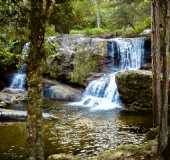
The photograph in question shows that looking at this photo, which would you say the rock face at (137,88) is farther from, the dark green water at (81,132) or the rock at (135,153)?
the rock at (135,153)

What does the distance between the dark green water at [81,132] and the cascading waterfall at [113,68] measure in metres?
3.07

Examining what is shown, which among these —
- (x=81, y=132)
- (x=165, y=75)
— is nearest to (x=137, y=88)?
(x=81, y=132)

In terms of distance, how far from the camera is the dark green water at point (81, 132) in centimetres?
1512

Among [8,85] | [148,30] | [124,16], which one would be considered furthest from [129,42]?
[124,16]

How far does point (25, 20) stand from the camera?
10.3 metres

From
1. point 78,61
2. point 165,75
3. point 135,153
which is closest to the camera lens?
point 165,75

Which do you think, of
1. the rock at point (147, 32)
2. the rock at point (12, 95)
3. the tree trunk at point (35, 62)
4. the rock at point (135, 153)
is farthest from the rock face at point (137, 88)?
the tree trunk at point (35, 62)

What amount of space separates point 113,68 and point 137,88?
7478 millimetres

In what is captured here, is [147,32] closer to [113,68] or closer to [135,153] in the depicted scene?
[113,68]

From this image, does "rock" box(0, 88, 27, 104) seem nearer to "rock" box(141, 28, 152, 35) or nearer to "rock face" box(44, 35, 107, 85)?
"rock face" box(44, 35, 107, 85)

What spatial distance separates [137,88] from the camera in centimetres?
2384

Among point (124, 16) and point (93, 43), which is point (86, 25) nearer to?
point (124, 16)

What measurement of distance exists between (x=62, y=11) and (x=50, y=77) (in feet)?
67.6

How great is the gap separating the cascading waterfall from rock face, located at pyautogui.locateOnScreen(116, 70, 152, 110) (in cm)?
167
